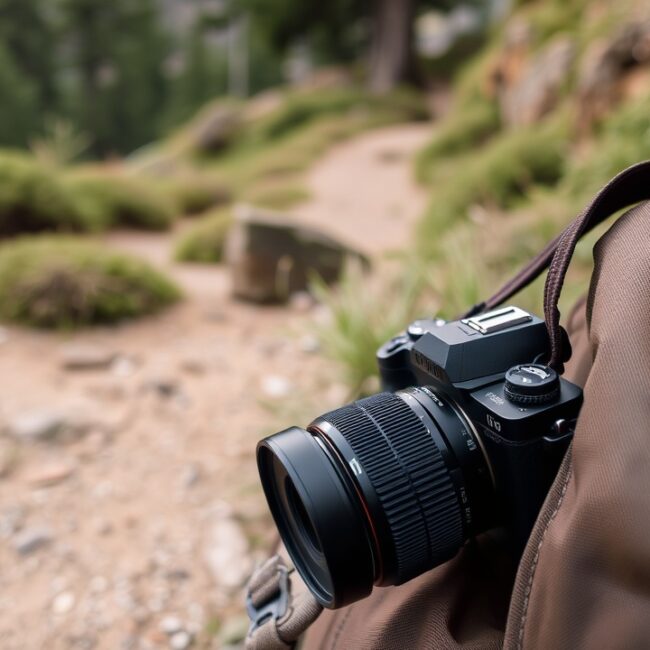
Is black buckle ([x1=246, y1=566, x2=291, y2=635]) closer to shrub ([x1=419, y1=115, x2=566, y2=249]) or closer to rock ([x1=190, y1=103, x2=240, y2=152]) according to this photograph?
shrub ([x1=419, y1=115, x2=566, y2=249])

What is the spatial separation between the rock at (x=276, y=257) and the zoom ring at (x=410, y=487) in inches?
130

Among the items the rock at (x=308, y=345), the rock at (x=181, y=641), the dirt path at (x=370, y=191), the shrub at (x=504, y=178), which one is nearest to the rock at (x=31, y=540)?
the rock at (x=181, y=641)

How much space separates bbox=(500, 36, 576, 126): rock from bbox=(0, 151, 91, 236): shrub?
4.15 metres

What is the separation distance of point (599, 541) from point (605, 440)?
0.36 feet

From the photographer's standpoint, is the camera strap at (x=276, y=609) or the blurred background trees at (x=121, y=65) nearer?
the camera strap at (x=276, y=609)

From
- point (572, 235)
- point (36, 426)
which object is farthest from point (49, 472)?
point (572, 235)

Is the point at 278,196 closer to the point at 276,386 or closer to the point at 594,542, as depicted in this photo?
the point at 276,386

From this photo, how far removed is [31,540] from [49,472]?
36 centimetres

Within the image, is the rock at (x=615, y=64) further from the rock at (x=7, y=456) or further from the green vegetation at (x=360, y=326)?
the rock at (x=7, y=456)

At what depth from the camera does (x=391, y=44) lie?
14.9 m

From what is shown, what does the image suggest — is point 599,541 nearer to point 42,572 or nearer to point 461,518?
point 461,518

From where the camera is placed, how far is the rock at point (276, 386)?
119 inches

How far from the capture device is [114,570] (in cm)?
202

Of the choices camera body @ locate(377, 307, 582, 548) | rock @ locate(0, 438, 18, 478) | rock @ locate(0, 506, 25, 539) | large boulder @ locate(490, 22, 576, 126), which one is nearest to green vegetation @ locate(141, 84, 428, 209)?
large boulder @ locate(490, 22, 576, 126)
